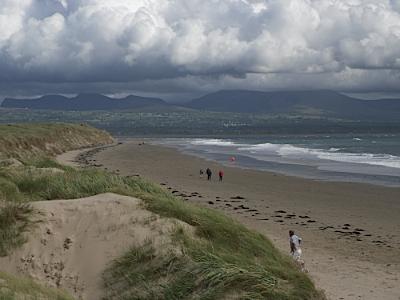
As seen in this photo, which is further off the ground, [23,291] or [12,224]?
[12,224]

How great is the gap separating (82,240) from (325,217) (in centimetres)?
1474

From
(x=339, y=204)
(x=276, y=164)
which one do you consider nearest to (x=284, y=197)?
(x=339, y=204)

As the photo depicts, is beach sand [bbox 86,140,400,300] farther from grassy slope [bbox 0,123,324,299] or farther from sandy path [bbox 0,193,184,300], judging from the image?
sandy path [bbox 0,193,184,300]

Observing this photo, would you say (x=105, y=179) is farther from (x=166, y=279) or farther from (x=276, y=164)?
(x=276, y=164)

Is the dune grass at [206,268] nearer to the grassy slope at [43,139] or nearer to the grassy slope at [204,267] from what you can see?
the grassy slope at [204,267]

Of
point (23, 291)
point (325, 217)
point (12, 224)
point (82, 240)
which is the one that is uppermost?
point (12, 224)

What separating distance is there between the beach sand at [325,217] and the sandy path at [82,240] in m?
4.50

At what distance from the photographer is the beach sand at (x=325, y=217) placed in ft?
46.4

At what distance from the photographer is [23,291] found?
862cm

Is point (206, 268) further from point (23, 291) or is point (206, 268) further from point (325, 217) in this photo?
point (325, 217)

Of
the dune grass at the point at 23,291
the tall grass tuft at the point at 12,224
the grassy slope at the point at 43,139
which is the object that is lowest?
the grassy slope at the point at 43,139

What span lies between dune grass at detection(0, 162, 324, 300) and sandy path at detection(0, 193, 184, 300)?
328 millimetres

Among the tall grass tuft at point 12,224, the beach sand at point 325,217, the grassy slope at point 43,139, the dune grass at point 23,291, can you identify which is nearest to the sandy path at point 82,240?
the tall grass tuft at point 12,224

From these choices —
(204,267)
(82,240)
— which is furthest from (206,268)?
(82,240)
